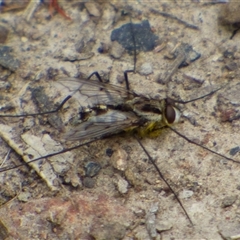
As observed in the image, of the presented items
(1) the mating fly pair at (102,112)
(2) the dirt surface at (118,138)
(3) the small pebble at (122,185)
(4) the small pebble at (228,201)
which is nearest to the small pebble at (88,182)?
(2) the dirt surface at (118,138)

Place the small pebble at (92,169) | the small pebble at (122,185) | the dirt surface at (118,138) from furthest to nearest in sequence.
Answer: the small pebble at (92,169) < the small pebble at (122,185) < the dirt surface at (118,138)

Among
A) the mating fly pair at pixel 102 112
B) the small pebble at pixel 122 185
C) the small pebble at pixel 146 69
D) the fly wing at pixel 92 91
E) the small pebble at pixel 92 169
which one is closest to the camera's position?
the small pebble at pixel 122 185

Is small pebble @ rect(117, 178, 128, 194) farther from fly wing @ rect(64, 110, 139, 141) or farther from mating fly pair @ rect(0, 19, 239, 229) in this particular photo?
fly wing @ rect(64, 110, 139, 141)

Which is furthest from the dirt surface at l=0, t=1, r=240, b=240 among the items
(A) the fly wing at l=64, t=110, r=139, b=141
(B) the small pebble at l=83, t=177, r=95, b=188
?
(A) the fly wing at l=64, t=110, r=139, b=141

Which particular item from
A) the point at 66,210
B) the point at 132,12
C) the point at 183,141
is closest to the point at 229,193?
the point at 183,141

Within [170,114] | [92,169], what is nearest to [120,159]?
[92,169]

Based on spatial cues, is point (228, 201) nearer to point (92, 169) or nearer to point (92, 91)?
point (92, 169)

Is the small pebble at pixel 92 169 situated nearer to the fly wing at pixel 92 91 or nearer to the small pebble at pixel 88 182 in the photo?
the small pebble at pixel 88 182
